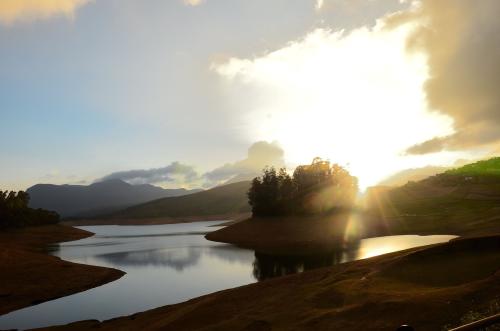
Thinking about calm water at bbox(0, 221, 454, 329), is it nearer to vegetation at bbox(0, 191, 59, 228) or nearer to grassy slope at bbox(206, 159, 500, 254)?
grassy slope at bbox(206, 159, 500, 254)

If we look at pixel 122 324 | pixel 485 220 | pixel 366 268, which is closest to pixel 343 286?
pixel 366 268

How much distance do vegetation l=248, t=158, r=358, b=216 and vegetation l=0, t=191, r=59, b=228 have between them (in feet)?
326

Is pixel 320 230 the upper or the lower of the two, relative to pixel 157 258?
upper

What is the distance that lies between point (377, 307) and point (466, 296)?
15.9ft

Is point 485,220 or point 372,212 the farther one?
point 372,212

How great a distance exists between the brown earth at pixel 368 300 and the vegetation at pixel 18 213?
490 feet

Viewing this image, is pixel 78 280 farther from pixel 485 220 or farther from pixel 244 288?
pixel 485 220

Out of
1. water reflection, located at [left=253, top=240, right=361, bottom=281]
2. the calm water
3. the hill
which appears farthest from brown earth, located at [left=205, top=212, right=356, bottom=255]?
the hill

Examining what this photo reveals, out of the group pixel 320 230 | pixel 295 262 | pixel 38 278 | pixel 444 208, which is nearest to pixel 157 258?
pixel 38 278

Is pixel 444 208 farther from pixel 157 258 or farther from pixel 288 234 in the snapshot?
pixel 157 258

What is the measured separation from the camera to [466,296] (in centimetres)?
2208

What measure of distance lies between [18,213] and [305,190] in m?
122

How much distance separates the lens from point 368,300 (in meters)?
25.9

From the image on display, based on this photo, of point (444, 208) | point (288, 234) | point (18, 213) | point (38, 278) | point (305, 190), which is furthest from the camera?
point (18, 213)
